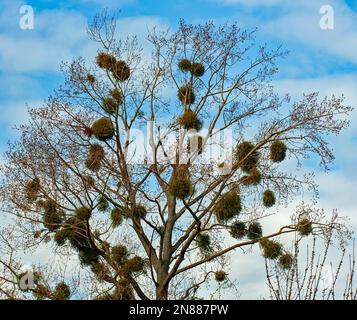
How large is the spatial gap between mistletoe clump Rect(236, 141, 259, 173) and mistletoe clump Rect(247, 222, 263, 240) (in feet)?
4.24

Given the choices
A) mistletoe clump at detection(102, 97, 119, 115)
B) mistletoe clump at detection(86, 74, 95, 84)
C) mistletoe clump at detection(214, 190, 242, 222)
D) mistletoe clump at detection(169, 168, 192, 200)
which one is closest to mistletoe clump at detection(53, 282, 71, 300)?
mistletoe clump at detection(169, 168, 192, 200)

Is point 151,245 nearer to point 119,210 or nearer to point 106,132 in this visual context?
point 119,210

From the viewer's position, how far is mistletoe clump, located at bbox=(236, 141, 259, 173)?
15.2m

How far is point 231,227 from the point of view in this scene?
610 inches

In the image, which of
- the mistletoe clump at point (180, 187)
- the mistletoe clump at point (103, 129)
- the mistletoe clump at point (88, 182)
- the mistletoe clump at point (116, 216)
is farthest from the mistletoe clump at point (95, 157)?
the mistletoe clump at point (180, 187)

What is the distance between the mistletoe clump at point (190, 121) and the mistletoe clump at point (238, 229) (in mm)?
2471

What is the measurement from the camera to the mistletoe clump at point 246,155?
50.0ft

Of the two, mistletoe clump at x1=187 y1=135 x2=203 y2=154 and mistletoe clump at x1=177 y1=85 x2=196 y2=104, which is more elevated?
mistletoe clump at x1=177 y1=85 x2=196 y2=104

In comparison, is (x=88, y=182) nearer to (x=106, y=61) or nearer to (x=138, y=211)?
(x=138, y=211)

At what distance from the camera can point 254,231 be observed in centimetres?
1539

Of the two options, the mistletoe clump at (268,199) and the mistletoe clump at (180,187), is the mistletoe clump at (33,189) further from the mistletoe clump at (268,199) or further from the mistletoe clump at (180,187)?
the mistletoe clump at (268,199)

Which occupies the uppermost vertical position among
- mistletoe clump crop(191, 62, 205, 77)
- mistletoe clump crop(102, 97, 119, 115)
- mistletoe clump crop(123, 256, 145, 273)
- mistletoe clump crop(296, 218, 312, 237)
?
mistletoe clump crop(191, 62, 205, 77)

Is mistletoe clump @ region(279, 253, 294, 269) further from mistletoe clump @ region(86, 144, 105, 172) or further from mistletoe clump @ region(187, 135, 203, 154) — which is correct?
mistletoe clump @ region(86, 144, 105, 172)
